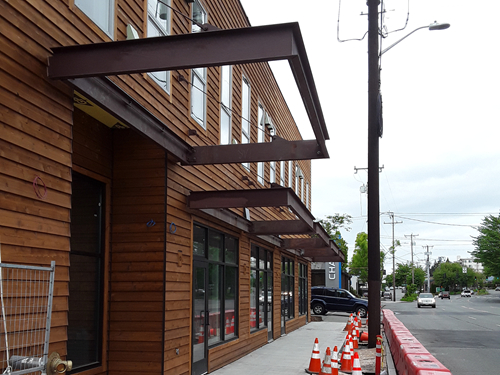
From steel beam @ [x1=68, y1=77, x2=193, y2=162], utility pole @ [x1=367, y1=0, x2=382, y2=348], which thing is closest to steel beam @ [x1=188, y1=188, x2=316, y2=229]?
steel beam @ [x1=68, y1=77, x2=193, y2=162]

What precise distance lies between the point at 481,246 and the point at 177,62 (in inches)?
2712

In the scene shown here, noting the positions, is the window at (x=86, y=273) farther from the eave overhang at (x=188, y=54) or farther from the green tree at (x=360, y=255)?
the green tree at (x=360, y=255)

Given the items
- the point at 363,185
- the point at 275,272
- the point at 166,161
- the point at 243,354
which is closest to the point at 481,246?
the point at 363,185

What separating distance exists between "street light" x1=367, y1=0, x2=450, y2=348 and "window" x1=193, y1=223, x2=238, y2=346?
11.1ft

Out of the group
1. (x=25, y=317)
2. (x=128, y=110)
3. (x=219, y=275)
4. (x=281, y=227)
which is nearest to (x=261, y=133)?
(x=281, y=227)

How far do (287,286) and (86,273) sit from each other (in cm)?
1349

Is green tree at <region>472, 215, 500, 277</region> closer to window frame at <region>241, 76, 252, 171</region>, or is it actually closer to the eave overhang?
window frame at <region>241, 76, 252, 171</region>

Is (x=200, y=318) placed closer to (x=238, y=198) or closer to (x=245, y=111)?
(x=238, y=198)

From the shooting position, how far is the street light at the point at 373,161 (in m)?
13.0

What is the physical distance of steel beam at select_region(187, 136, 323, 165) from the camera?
297 inches

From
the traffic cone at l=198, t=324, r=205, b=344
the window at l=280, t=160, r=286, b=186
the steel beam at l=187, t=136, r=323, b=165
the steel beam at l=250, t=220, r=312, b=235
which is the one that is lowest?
the traffic cone at l=198, t=324, r=205, b=344

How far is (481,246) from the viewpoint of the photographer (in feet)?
219

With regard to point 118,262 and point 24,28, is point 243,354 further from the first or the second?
point 24,28

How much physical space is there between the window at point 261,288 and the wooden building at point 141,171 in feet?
0.40
